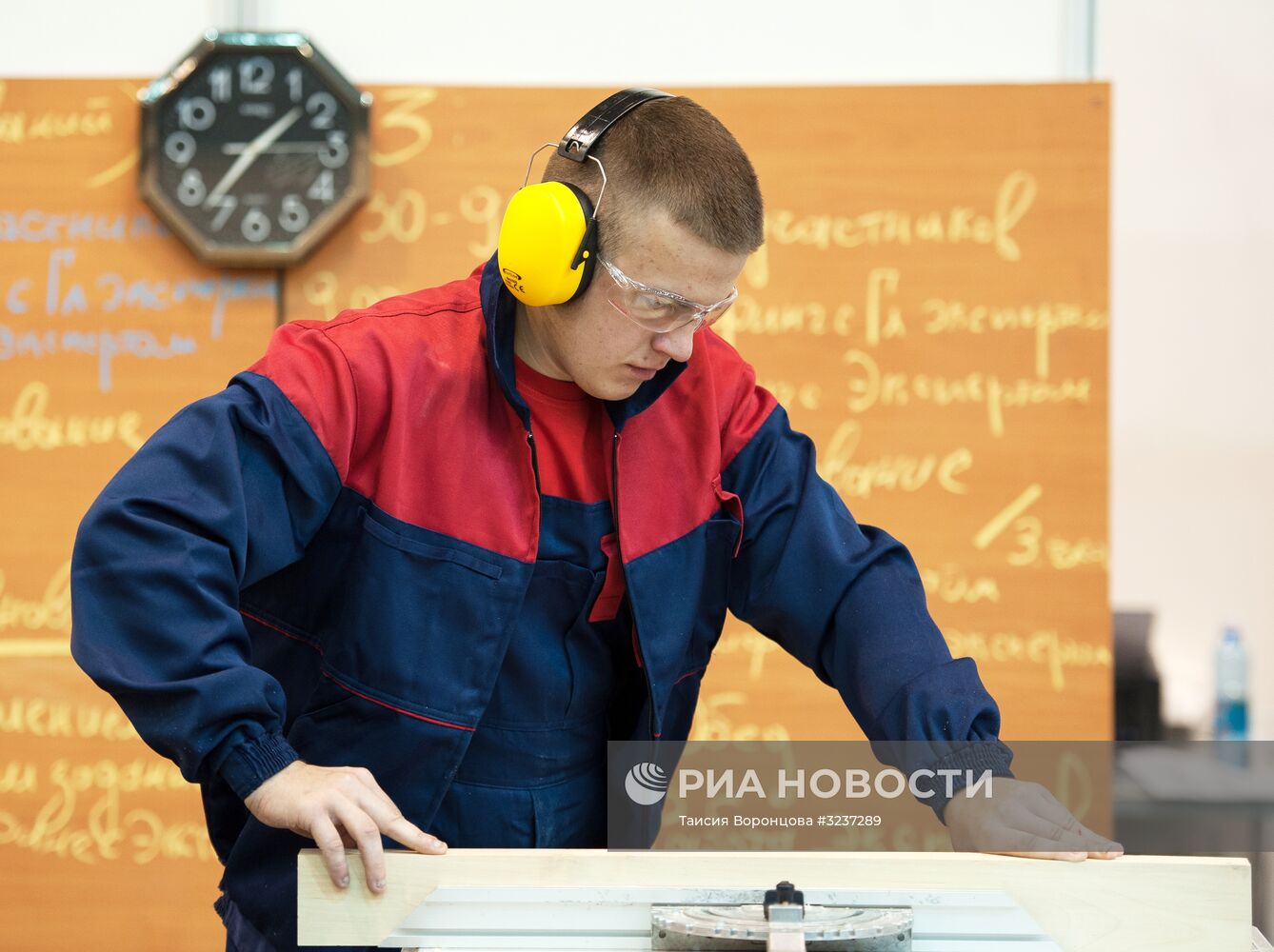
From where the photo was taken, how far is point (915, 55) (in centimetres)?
261

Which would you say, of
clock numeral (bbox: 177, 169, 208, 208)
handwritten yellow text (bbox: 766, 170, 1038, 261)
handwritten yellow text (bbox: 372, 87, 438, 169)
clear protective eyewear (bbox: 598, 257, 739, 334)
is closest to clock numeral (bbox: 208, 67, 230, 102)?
clock numeral (bbox: 177, 169, 208, 208)

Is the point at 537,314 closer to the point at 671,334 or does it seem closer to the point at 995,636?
the point at 671,334

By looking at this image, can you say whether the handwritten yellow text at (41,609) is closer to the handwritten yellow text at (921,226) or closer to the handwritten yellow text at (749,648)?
the handwritten yellow text at (749,648)

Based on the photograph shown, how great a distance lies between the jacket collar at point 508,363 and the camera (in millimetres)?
1258

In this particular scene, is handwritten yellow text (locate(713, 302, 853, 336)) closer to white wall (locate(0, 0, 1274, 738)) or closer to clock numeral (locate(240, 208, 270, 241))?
white wall (locate(0, 0, 1274, 738))

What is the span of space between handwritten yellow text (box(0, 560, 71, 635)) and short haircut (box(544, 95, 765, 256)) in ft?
5.62

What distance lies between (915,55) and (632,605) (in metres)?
1.76

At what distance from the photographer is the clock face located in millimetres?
2447

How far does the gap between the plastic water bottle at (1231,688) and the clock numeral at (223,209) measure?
225cm

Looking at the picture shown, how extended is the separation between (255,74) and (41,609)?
111 cm

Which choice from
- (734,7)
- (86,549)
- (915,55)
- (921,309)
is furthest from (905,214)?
(86,549)

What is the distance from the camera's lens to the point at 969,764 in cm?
117

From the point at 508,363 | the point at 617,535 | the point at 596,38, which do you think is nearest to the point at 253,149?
the point at 596,38

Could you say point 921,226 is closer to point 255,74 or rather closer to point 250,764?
point 255,74
